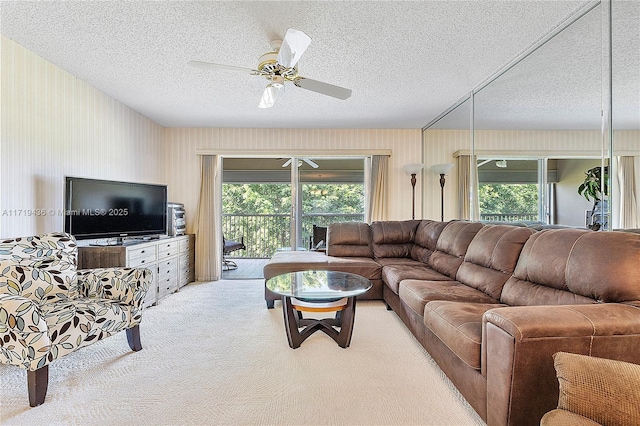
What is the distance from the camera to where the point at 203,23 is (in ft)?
7.03

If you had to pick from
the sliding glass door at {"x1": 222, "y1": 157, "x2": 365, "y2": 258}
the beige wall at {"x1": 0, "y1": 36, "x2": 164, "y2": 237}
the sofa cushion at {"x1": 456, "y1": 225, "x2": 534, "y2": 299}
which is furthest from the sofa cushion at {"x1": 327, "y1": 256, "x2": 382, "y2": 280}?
the beige wall at {"x1": 0, "y1": 36, "x2": 164, "y2": 237}

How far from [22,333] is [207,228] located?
10.6 ft

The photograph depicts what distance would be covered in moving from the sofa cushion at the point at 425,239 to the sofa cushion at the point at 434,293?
3.19 ft

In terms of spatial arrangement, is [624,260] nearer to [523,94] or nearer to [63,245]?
[523,94]

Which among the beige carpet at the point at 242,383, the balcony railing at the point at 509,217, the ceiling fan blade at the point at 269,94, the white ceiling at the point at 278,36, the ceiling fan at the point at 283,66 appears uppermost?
the white ceiling at the point at 278,36

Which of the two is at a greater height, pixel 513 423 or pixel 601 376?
pixel 601 376

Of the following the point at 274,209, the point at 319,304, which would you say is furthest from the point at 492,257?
the point at 274,209

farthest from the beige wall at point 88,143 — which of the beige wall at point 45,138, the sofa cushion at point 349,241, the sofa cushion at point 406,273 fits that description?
the sofa cushion at point 406,273

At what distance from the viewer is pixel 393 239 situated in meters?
4.16

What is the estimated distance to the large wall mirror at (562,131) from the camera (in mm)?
1896

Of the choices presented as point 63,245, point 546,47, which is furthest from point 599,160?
point 63,245

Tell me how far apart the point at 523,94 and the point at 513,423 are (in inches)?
107

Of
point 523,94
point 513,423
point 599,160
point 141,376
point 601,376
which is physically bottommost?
point 141,376

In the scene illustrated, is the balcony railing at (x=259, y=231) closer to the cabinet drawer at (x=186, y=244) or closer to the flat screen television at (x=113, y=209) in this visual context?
the cabinet drawer at (x=186, y=244)
